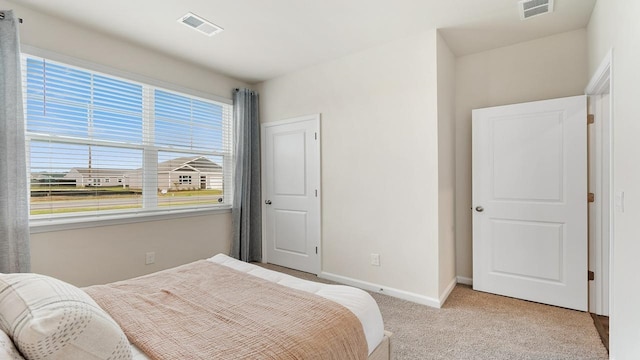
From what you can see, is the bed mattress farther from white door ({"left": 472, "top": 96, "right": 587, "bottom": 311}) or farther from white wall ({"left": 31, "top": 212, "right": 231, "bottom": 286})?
Answer: white door ({"left": 472, "top": 96, "right": 587, "bottom": 311})

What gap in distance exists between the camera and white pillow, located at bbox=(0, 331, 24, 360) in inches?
29.0

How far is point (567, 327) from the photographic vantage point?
2320 millimetres

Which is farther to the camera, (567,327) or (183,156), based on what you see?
(183,156)

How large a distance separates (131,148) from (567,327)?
13.7ft

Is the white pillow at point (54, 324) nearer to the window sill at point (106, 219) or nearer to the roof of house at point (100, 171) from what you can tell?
the window sill at point (106, 219)

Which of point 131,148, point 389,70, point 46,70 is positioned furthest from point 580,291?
point 46,70

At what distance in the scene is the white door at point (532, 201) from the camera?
2643mm

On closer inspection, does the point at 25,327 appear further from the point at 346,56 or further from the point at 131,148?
the point at 346,56

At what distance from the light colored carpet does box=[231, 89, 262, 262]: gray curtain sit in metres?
1.92

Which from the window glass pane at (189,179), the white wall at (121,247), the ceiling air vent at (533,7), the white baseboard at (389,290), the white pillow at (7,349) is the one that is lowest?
the white baseboard at (389,290)

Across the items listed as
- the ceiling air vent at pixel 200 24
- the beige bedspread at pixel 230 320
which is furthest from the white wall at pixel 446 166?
the ceiling air vent at pixel 200 24

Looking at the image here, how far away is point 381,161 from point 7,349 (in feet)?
9.13

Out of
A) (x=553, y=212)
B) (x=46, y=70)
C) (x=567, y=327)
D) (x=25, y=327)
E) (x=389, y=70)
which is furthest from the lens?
(x=389, y=70)

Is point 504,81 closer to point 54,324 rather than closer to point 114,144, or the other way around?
point 54,324
